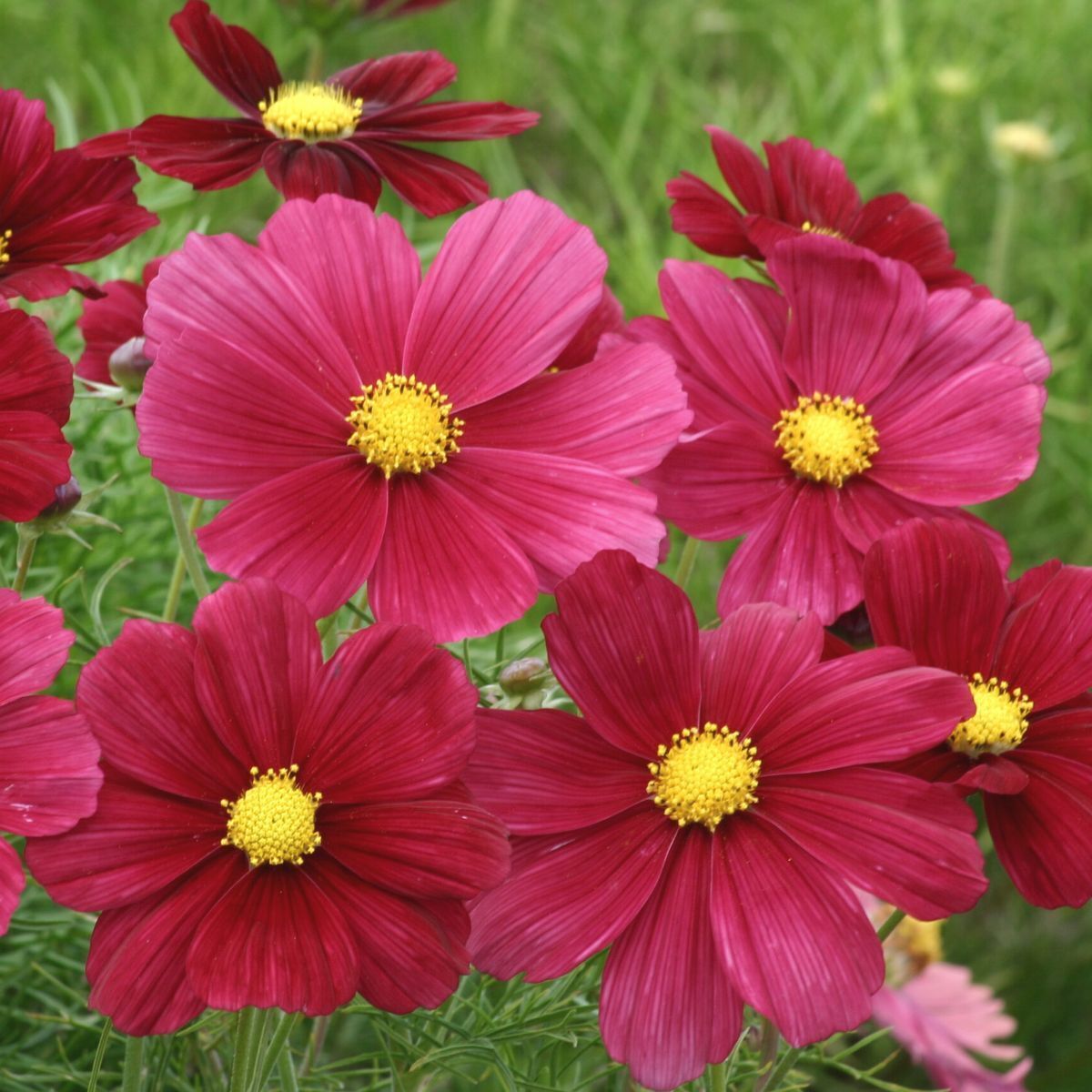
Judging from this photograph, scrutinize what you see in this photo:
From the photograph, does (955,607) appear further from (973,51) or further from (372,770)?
(973,51)

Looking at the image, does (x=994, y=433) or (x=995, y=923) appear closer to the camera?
(x=994, y=433)

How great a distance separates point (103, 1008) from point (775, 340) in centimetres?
33

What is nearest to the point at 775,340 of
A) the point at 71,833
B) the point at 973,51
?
the point at 71,833

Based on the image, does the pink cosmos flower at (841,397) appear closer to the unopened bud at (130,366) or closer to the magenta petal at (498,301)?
the magenta petal at (498,301)

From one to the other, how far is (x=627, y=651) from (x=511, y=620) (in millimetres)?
36

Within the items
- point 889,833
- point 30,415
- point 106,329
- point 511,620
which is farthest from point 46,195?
point 889,833

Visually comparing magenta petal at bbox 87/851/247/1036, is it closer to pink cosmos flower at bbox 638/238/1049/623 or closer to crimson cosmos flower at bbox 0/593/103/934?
crimson cosmos flower at bbox 0/593/103/934

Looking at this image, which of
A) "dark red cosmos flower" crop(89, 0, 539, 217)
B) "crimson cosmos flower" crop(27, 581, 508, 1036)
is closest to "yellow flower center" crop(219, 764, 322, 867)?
"crimson cosmos flower" crop(27, 581, 508, 1036)

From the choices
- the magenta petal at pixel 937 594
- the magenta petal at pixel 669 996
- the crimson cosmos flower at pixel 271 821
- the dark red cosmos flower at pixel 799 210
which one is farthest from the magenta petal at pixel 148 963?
the dark red cosmos flower at pixel 799 210

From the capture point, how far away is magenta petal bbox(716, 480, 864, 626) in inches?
19.9

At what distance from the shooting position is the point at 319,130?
1.95ft

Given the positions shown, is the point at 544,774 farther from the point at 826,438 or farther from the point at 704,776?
the point at 826,438

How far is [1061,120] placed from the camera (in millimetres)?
2154

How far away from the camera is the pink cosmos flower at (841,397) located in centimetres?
53
